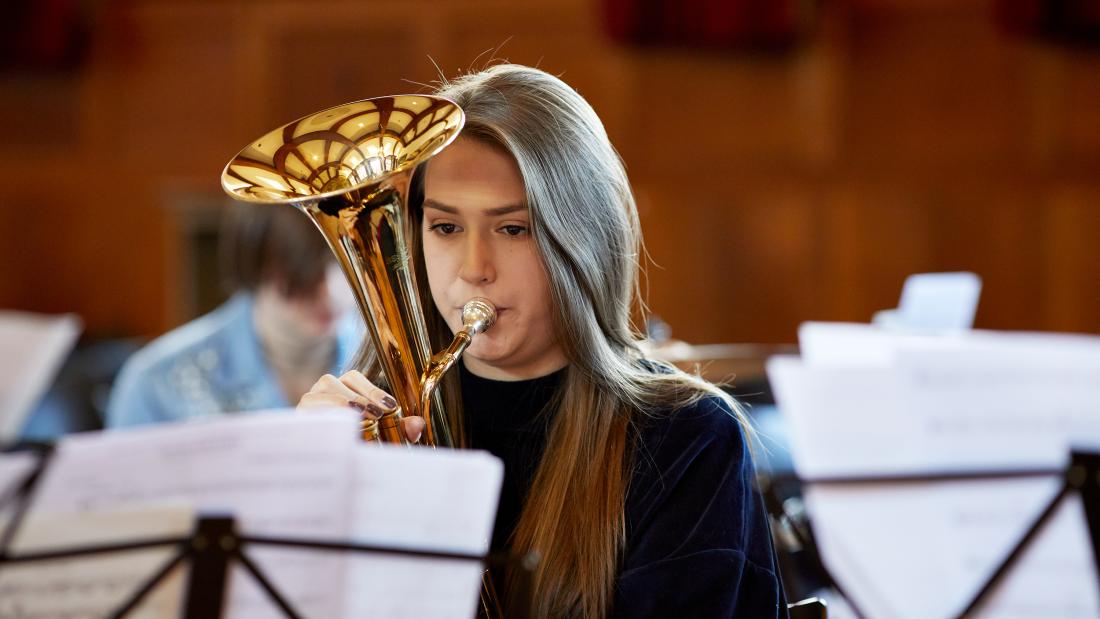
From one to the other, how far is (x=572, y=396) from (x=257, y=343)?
1.46m

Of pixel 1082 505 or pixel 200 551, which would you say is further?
pixel 1082 505

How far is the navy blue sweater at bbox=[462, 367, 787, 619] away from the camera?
1.13 meters

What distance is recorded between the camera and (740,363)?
2197 millimetres

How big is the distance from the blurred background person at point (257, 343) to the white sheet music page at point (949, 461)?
1.45m

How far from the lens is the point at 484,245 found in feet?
3.97

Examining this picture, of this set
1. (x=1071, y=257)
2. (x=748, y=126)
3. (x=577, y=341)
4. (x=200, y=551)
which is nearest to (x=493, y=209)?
A: (x=577, y=341)

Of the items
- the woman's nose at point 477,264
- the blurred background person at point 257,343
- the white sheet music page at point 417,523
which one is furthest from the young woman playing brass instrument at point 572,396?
the blurred background person at point 257,343

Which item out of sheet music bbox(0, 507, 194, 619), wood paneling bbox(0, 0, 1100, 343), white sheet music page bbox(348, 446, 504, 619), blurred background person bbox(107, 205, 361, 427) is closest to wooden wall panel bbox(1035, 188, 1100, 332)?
wood paneling bbox(0, 0, 1100, 343)

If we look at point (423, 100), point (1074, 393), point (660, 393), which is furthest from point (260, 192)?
point (1074, 393)

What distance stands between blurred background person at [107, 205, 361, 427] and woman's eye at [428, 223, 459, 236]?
1192mm

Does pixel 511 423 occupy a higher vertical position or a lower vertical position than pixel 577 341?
lower

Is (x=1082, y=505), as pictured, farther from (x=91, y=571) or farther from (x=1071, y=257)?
(x=1071, y=257)

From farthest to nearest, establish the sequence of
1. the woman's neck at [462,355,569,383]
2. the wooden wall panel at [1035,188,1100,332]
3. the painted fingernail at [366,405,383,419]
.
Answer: the wooden wall panel at [1035,188,1100,332] < the woman's neck at [462,355,569,383] < the painted fingernail at [366,405,383,419]

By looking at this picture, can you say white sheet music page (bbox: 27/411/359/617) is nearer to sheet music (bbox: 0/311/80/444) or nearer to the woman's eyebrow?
the woman's eyebrow
